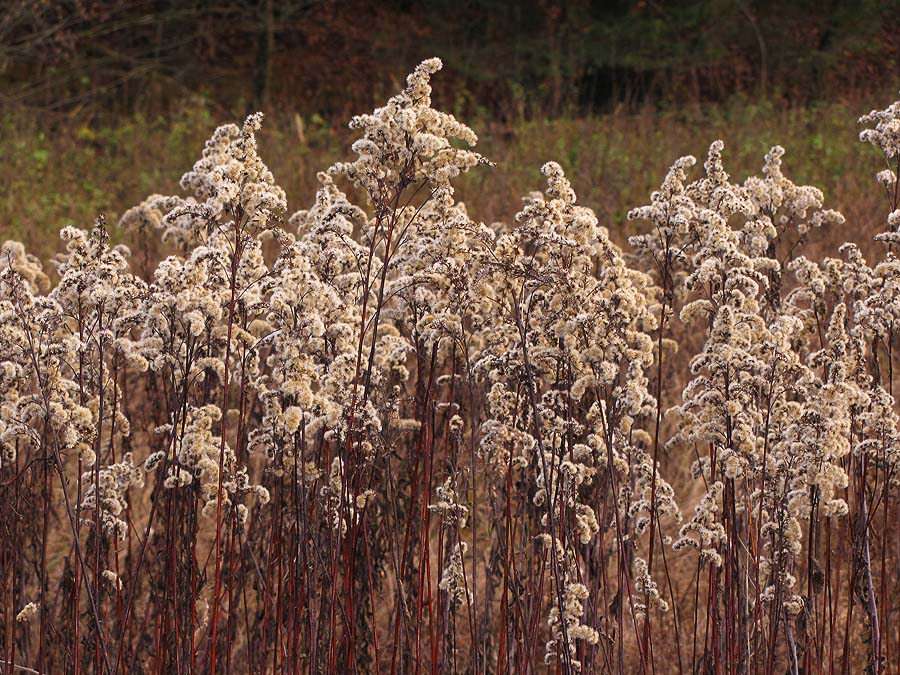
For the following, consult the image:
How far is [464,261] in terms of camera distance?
2.71 metres

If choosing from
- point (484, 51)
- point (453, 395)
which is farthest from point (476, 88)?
point (453, 395)

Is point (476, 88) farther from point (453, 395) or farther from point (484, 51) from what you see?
point (453, 395)

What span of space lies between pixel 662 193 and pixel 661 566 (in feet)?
8.08

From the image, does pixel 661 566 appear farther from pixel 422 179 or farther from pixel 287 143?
pixel 287 143

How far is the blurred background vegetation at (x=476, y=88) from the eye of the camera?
10.4 meters

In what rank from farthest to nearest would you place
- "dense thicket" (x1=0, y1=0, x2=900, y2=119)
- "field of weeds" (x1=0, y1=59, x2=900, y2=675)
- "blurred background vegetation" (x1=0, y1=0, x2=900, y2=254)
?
1. "dense thicket" (x1=0, y1=0, x2=900, y2=119)
2. "blurred background vegetation" (x1=0, y1=0, x2=900, y2=254)
3. "field of weeds" (x1=0, y1=59, x2=900, y2=675)

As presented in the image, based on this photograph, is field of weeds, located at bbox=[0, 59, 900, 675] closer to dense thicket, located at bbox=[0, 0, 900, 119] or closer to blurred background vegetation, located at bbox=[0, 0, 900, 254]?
blurred background vegetation, located at bbox=[0, 0, 900, 254]

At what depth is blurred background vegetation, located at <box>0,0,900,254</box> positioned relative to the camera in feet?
34.0

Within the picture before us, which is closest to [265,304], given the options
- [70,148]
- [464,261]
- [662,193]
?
[464,261]

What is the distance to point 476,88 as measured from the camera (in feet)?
69.6

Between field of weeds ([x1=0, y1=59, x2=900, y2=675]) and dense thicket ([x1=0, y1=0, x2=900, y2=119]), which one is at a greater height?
dense thicket ([x1=0, y1=0, x2=900, y2=119])

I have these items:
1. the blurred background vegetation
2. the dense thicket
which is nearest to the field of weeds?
the blurred background vegetation

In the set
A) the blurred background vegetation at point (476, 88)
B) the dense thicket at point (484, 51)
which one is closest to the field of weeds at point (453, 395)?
the blurred background vegetation at point (476, 88)

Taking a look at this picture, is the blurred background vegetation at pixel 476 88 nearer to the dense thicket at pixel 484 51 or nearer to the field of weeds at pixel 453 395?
the dense thicket at pixel 484 51
